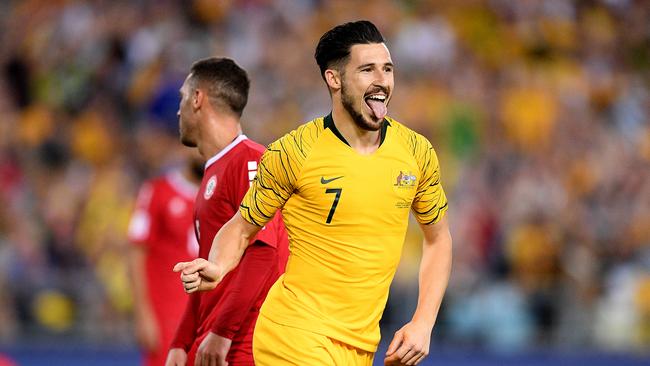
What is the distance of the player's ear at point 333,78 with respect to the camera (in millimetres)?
5004

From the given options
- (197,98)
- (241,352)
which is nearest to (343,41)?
(197,98)

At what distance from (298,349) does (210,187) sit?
1085 mm

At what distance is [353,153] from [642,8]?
9277 millimetres

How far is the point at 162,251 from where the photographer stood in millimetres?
7977

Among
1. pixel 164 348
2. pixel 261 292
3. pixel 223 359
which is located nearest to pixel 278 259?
pixel 261 292

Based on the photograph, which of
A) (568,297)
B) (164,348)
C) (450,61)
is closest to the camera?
(164,348)

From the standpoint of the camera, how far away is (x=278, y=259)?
5.46 m

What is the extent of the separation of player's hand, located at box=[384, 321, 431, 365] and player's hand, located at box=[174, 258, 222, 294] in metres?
0.75

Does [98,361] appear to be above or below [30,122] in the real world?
below

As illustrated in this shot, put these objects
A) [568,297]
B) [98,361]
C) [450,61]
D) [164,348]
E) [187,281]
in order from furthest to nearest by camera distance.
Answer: [450,61], [98,361], [568,297], [164,348], [187,281]

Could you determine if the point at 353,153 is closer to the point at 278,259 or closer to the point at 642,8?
the point at 278,259

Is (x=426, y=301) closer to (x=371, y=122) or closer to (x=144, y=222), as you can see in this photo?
(x=371, y=122)

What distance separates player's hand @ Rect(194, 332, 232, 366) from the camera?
528cm

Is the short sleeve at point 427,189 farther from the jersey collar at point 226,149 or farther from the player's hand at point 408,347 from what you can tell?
the jersey collar at point 226,149
